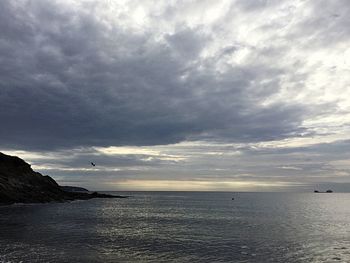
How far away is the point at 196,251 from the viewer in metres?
36.2

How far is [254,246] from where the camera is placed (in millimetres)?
39500

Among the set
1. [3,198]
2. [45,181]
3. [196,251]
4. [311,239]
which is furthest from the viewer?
[45,181]

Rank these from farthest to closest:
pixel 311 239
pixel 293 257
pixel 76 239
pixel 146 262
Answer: pixel 311 239 < pixel 76 239 < pixel 293 257 < pixel 146 262

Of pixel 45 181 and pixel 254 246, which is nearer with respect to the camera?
pixel 254 246

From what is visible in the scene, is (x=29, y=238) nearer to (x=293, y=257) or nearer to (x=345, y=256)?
(x=293, y=257)

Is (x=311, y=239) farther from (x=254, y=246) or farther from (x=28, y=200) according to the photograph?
(x=28, y=200)

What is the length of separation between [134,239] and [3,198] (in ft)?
250

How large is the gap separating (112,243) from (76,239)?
5.28 metres

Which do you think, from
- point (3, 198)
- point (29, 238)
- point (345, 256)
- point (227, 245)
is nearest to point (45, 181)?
point (3, 198)

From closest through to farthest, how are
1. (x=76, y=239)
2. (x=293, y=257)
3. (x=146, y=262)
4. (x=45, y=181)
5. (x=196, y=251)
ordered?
(x=146, y=262), (x=293, y=257), (x=196, y=251), (x=76, y=239), (x=45, y=181)

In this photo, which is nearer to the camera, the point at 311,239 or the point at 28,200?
the point at 311,239

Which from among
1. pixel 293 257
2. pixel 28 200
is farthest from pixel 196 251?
pixel 28 200

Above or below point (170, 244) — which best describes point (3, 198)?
above

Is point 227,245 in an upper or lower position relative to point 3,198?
lower
